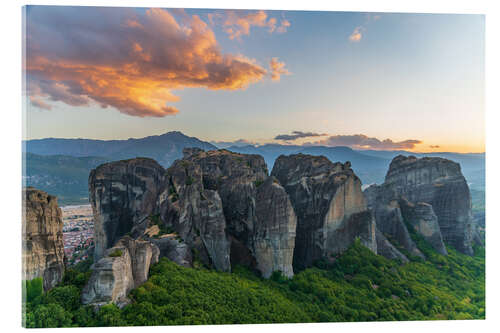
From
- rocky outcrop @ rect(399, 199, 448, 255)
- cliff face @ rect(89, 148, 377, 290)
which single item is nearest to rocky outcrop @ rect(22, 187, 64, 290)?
cliff face @ rect(89, 148, 377, 290)

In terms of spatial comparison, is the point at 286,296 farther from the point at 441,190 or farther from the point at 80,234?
the point at 441,190

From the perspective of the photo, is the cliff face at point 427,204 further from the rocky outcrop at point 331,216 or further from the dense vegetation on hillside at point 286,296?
the rocky outcrop at point 331,216

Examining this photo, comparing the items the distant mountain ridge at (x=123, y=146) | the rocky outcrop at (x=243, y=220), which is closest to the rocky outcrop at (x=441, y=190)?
the rocky outcrop at (x=243, y=220)

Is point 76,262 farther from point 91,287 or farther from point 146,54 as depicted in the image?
point 146,54

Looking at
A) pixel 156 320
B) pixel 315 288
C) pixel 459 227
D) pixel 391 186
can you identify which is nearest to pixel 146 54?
pixel 156 320

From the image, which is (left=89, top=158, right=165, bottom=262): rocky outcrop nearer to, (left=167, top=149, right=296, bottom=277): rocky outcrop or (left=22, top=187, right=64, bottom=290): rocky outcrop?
(left=167, top=149, right=296, bottom=277): rocky outcrop

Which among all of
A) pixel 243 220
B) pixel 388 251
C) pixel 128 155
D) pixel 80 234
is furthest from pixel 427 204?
pixel 80 234
